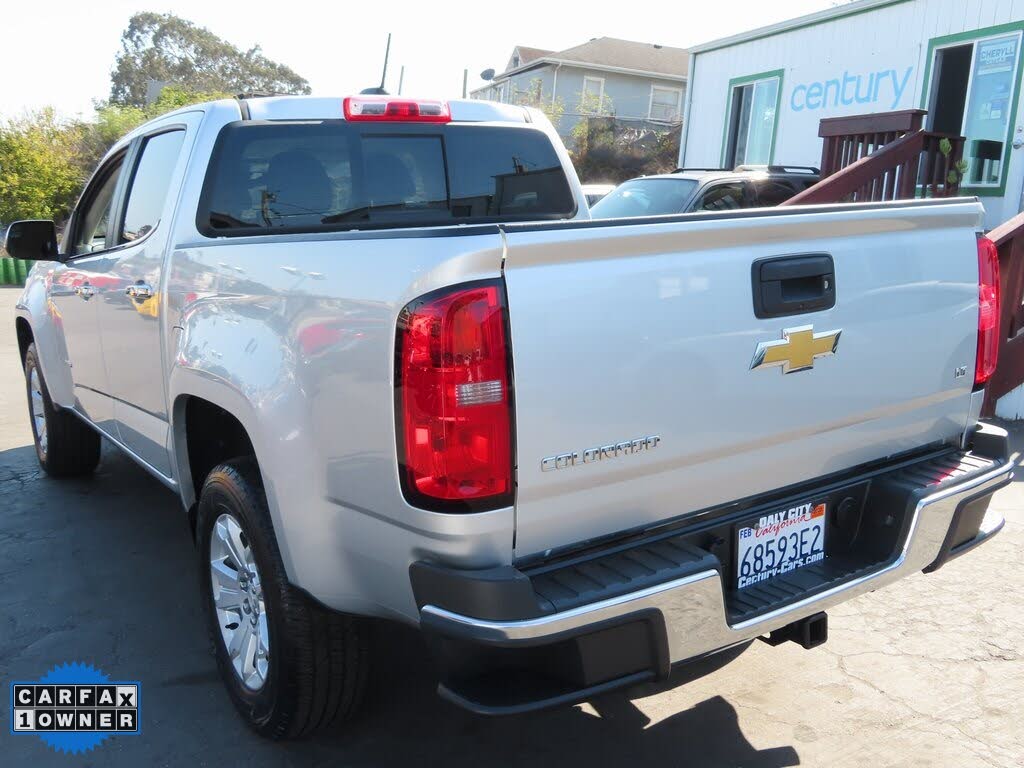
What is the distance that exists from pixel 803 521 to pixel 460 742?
1.29 m

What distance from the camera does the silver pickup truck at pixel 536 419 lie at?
2025 mm

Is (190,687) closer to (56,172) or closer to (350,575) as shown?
(350,575)

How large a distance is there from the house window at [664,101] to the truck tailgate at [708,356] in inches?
1455

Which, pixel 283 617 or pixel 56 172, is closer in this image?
pixel 283 617

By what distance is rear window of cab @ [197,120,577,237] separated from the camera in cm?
335

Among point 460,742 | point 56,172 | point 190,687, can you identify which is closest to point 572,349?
point 460,742

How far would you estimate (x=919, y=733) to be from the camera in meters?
2.84

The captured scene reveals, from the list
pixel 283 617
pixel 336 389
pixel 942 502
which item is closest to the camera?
pixel 336 389

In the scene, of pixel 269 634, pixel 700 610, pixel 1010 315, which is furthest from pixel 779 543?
pixel 1010 315

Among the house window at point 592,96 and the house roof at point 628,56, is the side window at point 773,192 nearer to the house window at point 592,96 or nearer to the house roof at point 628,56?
the house window at point 592,96

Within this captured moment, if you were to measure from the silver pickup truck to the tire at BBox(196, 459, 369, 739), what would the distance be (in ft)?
0.04

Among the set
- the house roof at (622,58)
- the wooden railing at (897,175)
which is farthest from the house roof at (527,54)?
the wooden railing at (897,175)

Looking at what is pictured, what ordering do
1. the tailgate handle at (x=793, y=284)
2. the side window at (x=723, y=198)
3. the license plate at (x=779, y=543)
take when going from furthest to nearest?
the side window at (x=723, y=198), the license plate at (x=779, y=543), the tailgate handle at (x=793, y=284)

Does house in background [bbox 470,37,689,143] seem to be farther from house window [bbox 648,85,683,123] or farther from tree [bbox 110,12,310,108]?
tree [bbox 110,12,310,108]
